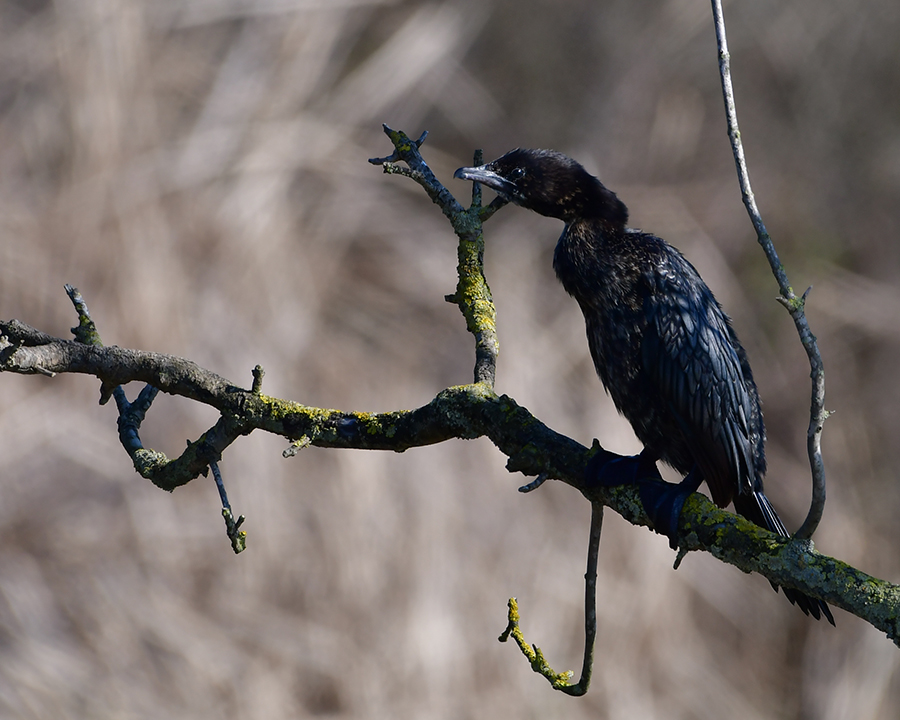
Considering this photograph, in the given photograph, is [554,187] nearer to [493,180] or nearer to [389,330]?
[493,180]

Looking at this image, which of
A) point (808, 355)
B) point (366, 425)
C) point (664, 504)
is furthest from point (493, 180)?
point (808, 355)

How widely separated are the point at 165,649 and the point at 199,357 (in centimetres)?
153

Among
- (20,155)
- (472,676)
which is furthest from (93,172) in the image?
(472,676)

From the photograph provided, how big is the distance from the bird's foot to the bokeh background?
131 inches

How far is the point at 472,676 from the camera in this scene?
5230 mm

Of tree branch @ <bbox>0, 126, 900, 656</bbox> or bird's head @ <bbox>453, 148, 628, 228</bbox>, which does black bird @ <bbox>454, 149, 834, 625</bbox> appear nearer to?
bird's head @ <bbox>453, 148, 628, 228</bbox>

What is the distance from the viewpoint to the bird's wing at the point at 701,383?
8.27 feet

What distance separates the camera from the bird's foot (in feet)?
6.41

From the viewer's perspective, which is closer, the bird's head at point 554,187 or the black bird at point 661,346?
the black bird at point 661,346

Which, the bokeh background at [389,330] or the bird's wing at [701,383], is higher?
the bokeh background at [389,330]

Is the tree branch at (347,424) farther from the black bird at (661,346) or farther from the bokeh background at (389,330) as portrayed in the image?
the bokeh background at (389,330)

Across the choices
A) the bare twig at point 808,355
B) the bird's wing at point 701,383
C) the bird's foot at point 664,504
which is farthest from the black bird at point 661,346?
the bare twig at point 808,355

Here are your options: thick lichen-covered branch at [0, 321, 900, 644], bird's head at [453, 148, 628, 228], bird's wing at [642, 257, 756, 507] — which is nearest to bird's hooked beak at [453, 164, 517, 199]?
bird's head at [453, 148, 628, 228]

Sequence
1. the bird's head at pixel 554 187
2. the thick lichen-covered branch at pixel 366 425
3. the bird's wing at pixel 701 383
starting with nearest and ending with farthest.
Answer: the thick lichen-covered branch at pixel 366 425 < the bird's wing at pixel 701 383 < the bird's head at pixel 554 187
